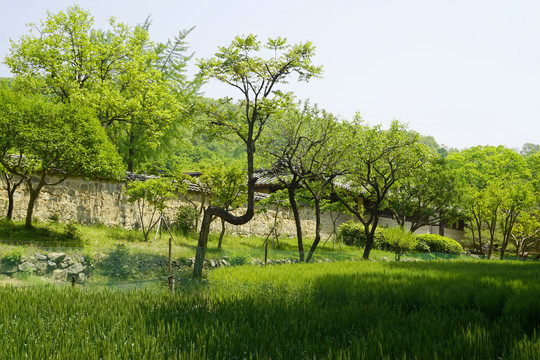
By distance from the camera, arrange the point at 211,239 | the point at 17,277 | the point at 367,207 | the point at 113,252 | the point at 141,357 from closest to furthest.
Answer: the point at 141,357 < the point at 17,277 < the point at 113,252 < the point at 211,239 < the point at 367,207

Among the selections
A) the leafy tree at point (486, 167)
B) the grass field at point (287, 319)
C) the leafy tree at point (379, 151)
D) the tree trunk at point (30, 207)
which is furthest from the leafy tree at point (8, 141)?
the leafy tree at point (486, 167)

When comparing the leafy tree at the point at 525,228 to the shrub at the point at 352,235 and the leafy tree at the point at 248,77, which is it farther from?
the leafy tree at the point at 248,77

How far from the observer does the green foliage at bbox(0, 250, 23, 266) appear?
30.1 feet

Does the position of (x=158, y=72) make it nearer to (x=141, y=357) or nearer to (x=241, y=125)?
(x=241, y=125)

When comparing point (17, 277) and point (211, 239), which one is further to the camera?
point (211, 239)

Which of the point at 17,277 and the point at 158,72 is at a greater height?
the point at 158,72

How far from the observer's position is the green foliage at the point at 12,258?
916 centimetres

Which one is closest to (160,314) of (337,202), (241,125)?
(241,125)

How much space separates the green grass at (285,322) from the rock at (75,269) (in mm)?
3103

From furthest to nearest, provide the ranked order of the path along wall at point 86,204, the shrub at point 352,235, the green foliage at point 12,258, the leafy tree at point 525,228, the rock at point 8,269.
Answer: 1. the leafy tree at point 525,228
2. the shrub at point 352,235
3. the path along wall at point 86,204
4. the green foliage at point 12,258
5. the rock at point 8,269

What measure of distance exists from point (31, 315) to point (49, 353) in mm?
1758

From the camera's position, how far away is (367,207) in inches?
1080

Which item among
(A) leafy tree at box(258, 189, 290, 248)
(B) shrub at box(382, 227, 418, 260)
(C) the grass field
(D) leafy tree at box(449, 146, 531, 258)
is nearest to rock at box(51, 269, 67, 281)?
(C) the grass field

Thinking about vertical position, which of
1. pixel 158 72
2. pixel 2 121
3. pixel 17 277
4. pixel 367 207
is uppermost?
pixel 158 72
